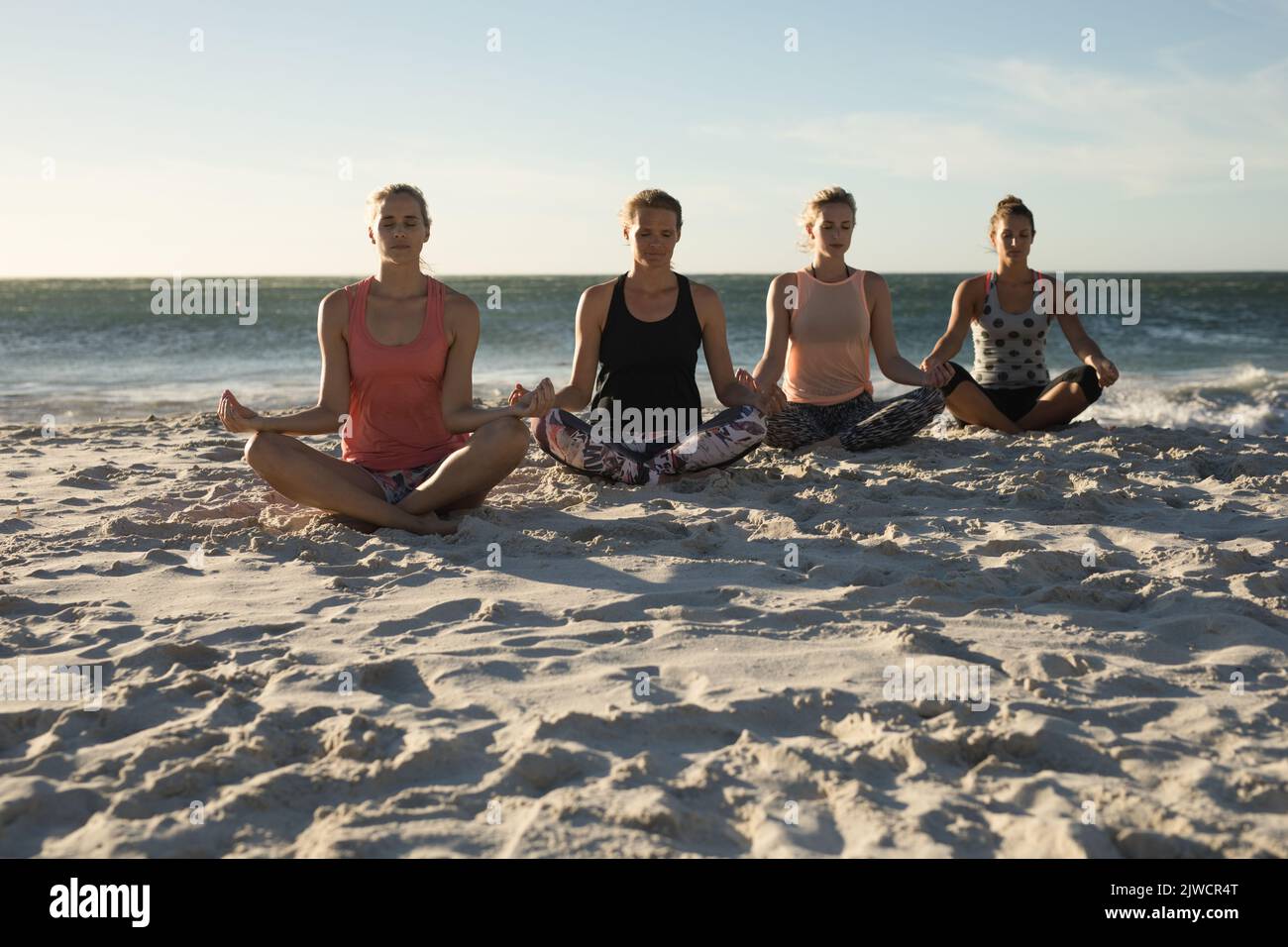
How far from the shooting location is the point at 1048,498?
449 centimetres

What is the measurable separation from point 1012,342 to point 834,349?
4.14 ft

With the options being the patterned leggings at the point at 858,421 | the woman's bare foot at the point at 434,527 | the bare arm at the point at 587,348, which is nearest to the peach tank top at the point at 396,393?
the woman's bare foot at the point at 434,527

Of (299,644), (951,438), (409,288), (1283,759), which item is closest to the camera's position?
(1283,759)

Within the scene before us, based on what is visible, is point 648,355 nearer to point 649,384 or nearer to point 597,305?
point 649,384

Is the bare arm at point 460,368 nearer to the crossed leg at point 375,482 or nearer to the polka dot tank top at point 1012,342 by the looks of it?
the crossed leg at point 375,482

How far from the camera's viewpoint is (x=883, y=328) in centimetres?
582

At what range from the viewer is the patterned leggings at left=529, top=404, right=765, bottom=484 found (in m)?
4.86

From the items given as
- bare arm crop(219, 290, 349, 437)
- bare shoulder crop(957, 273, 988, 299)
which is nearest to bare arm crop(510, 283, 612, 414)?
bare arm crop(219, 290, 349, 437)

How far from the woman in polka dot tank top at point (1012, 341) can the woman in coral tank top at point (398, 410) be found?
2975mm

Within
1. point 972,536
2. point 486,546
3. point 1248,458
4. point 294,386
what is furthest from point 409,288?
point 294,386

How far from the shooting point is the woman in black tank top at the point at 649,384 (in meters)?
4.88

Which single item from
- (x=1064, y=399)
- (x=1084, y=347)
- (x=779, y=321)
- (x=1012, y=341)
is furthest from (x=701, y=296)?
(x=1084, y=347)
